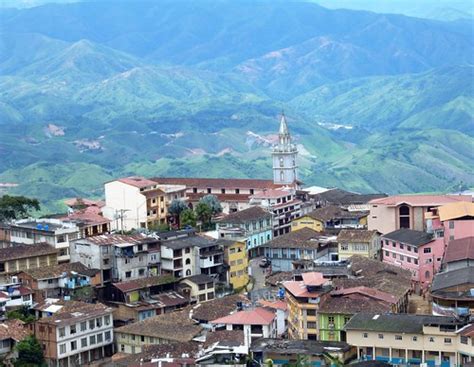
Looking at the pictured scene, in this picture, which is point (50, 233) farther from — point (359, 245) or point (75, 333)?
point (359, 245)

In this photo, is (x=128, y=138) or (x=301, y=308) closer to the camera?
(x=301, y=308)

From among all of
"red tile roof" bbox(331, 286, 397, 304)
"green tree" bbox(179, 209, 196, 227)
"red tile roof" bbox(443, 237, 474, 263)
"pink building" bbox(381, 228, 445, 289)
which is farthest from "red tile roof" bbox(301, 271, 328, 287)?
"green tree" bbox(179, 209, 196, 227)

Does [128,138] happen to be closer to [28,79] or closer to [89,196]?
[89,196]

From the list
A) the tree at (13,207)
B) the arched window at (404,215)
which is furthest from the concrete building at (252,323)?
the tree at (13,207)

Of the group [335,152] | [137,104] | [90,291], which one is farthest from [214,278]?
[137,104]

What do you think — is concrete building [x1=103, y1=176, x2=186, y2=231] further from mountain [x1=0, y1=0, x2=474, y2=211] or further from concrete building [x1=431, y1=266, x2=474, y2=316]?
mountain [x1=0, y1=0, x2=474, y2=211]

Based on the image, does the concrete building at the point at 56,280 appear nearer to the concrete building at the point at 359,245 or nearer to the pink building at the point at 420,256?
the concrete building at the point at 359,245
